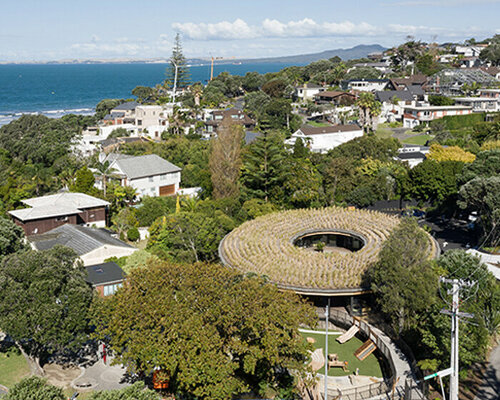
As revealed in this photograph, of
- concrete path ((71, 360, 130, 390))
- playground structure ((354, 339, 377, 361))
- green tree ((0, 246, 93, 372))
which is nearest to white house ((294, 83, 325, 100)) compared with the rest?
playground structure ((354, 339, 377, 361))

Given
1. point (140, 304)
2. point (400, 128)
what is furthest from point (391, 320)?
point (400, 128)

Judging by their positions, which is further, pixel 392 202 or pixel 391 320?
pixel 392 202

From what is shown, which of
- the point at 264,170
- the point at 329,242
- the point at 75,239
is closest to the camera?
the point at 75,239

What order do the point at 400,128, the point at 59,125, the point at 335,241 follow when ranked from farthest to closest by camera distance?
the point at 59,125 < the point at 400,128 < the point at 335,241

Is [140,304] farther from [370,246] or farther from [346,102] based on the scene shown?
[346,102]

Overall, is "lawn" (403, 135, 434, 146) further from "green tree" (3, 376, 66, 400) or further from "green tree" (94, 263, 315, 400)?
"green tree" (3, 376, 66, 400)

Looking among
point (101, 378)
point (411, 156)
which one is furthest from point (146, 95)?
point (101, 378)

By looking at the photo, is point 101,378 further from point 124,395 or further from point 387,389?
point 387,389
